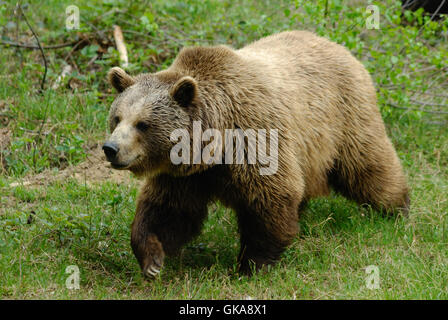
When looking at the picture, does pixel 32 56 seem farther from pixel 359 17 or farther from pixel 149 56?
pixel 359 17

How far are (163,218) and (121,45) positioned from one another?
4.29m

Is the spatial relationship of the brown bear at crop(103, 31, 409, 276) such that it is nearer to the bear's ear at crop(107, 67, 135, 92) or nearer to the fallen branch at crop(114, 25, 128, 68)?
the bear's ear at crop(107, 67, 135, 92)

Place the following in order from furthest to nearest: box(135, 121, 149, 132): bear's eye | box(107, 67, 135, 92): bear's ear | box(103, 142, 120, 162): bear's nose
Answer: box(107, 67, 135, 92): bear's ear → box(135, 121, 149, 132): bear's eye → box(103, 142, 120, 162): bear's nose

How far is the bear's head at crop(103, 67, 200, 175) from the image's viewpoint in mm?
4941

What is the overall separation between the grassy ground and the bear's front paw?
118 millimetres

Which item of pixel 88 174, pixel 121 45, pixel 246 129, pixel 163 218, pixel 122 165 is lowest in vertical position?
pixel 88 174

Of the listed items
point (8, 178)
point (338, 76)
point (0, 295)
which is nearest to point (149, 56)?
point (8, 178)

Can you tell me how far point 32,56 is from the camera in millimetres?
9422

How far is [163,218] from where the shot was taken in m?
5.71

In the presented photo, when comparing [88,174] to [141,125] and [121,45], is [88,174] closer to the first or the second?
[121,45]

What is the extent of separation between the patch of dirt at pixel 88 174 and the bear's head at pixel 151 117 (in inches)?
94.4

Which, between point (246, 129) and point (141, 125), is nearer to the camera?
point (141, 125)

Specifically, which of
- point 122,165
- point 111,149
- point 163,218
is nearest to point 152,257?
point 163,218

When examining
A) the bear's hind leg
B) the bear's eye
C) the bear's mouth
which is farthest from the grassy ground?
the bear's eye
